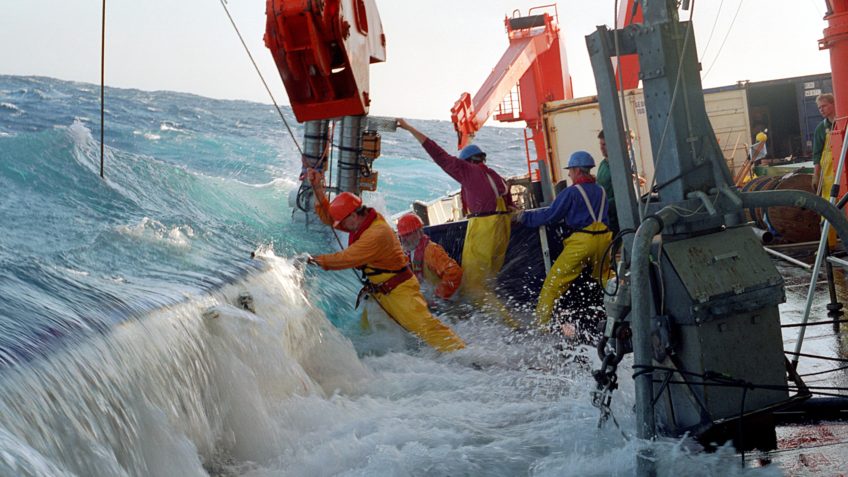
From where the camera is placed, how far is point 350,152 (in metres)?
10.3

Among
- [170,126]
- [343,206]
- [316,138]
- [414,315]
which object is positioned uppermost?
[170,126]

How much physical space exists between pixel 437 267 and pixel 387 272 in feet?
4.71

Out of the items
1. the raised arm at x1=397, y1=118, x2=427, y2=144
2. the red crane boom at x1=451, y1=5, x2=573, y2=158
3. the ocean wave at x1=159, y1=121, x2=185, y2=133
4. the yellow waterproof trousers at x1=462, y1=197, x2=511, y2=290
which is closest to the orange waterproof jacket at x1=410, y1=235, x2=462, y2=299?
the yellow waterproof trousers at x1=462, y1=197, x2=511, y2=290

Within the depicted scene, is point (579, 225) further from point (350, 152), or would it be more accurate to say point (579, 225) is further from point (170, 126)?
point (170, 126)

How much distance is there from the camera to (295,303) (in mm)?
8281

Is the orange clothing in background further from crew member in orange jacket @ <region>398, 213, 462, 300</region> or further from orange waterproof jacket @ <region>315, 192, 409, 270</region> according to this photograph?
crew member in orange jacket @ <region>398, 213, 462, 300</region>

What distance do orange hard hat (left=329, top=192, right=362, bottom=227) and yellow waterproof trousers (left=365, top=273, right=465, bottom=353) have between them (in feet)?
2.01

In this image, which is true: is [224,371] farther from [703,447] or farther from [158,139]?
[158,139]

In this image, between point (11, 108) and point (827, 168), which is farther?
point (11, 108)

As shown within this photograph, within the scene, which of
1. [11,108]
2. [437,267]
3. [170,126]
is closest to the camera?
[437,267]

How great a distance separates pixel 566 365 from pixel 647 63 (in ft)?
10.8

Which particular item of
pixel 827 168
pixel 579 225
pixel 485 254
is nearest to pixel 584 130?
pixel 827 168

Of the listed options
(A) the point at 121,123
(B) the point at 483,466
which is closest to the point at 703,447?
(B) the point at 483,466

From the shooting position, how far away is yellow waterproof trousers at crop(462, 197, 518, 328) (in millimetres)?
9508
